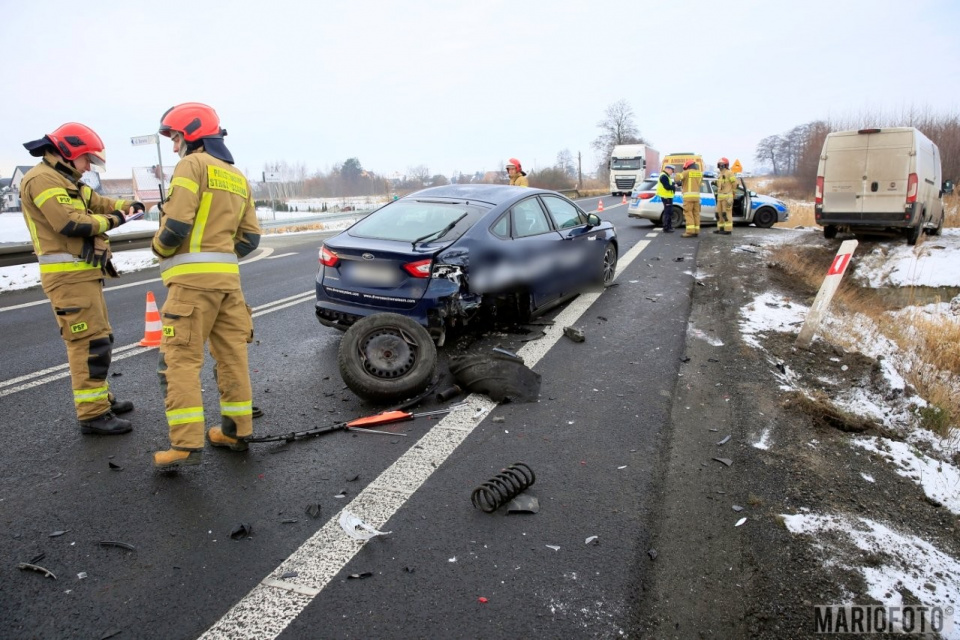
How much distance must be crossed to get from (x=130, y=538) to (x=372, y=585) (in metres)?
1.25

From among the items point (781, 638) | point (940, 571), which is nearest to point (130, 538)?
point (781, 638)

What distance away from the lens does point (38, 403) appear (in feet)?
14.6

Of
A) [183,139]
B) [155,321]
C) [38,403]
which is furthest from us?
[155,321]

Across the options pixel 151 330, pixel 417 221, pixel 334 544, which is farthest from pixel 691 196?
pixel 334 544

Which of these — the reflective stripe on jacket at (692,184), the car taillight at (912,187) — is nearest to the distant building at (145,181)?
the reflective stripe on jacket at (692,184)

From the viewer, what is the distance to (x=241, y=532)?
2859 mm

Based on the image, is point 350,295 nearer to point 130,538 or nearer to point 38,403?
point 38,403

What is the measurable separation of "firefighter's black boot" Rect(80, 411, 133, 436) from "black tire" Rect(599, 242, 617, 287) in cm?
617

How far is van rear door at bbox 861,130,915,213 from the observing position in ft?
39.7

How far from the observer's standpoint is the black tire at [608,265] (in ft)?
28.0

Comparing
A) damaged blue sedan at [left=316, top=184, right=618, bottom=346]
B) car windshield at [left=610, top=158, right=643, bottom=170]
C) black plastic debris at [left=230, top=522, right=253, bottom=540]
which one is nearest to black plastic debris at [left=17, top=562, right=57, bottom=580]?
black plastic debris at [left=230, top=522, right=253, bottom=540]

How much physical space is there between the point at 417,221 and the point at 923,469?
434cm

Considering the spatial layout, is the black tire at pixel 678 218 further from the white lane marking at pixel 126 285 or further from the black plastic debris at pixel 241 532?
the black plastic debris at pixel 241 532

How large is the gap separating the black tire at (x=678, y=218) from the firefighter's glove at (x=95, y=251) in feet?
50.8
